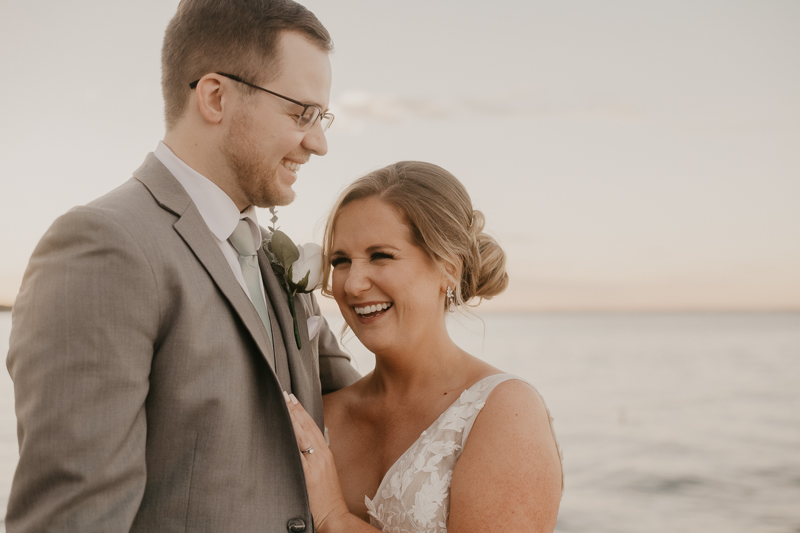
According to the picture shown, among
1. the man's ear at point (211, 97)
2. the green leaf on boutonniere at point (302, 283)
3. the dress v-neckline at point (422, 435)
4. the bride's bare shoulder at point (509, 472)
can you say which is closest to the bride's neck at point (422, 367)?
the dress v-neckline at point (422, 435)

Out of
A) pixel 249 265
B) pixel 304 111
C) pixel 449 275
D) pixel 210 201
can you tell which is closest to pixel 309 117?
pixel 304 111

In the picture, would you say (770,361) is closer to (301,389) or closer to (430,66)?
(430,66)

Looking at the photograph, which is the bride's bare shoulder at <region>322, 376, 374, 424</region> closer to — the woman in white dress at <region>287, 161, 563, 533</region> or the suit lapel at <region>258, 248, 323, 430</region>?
Result: the woman in white dress at <region>287, 161, 563, 533</region>

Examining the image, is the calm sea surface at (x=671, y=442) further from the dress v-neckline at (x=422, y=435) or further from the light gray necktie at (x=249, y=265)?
the light gray necktie at (x=249, y=265)

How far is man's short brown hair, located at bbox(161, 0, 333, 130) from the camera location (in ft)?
7.18

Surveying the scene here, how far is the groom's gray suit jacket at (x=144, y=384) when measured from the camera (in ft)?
4.98

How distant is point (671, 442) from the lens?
1475 centimetres

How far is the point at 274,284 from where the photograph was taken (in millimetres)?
2385

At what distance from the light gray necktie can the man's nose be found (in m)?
0.37

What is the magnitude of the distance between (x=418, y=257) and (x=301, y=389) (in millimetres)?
860

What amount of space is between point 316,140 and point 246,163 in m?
0.31

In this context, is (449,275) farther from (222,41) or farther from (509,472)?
(222,41)

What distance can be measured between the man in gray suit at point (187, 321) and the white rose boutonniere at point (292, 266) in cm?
4

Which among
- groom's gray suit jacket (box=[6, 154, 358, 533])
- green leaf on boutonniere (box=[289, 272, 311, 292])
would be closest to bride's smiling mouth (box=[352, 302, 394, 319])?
green leaf on boutonniere (box=[289, 272, 311, 292])
